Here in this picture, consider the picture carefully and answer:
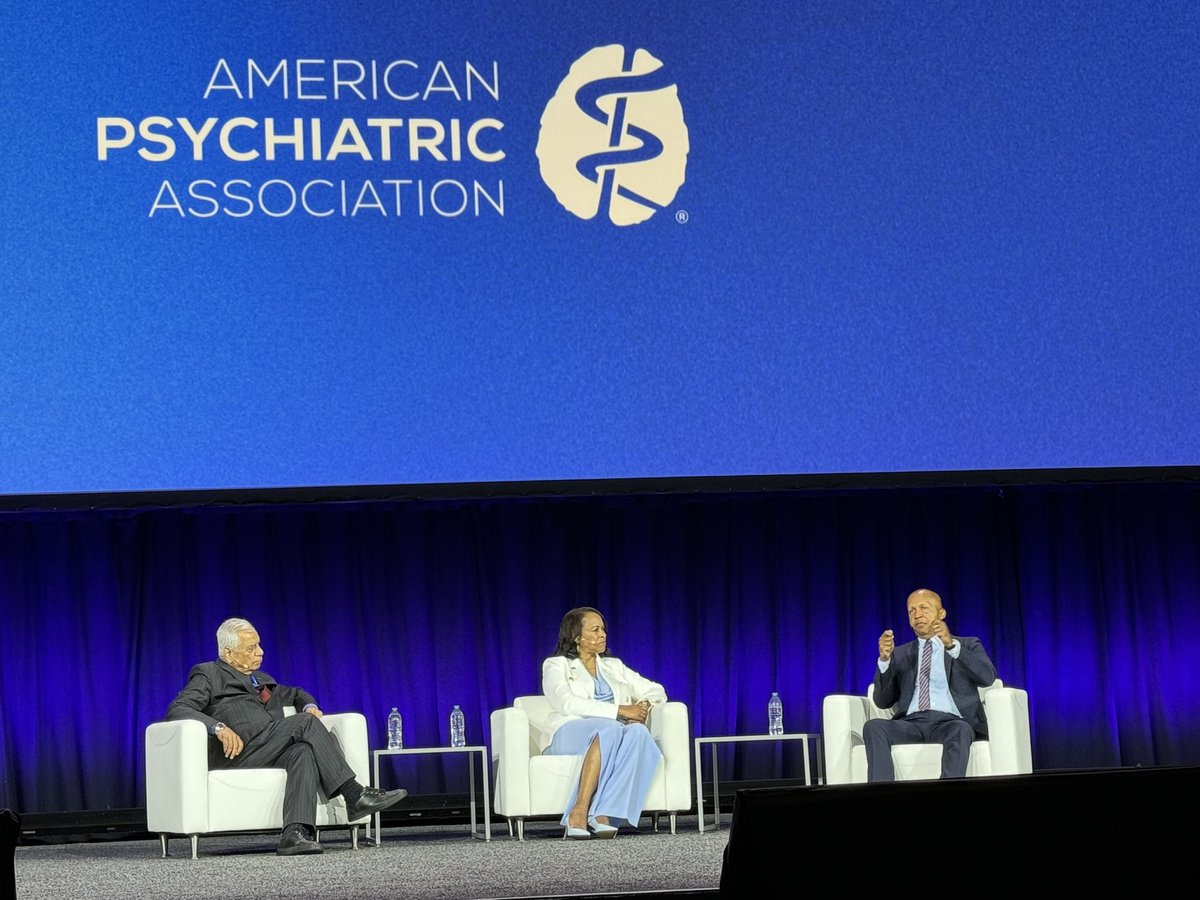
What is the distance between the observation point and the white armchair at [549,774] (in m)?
5.61

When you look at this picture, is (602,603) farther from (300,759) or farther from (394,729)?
(300,759)

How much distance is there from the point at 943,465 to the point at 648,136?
1540mm

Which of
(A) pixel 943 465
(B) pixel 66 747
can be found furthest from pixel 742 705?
(B) pixel 66 747

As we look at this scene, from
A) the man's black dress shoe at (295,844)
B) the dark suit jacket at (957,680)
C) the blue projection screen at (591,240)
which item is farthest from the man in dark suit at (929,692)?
the man's black dress shoe at (295,844)

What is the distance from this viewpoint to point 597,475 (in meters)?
5.51

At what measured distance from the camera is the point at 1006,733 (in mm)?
5742

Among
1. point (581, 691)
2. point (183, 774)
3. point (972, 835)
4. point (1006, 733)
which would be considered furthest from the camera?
point (581, 691)

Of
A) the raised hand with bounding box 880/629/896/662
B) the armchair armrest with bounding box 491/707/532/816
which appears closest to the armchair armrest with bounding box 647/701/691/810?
the armchair armrest with bounding box 491/707/532/816

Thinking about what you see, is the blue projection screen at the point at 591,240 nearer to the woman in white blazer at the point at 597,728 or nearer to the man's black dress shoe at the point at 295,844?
the woman in white blazer at the point at 597,728

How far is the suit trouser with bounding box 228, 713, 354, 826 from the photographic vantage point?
17.6ft

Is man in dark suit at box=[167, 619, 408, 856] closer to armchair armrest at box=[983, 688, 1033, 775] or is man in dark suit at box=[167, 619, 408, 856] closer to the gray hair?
the gray hair

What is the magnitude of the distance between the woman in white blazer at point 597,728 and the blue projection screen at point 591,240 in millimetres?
784

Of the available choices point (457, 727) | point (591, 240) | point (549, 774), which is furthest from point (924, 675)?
point (591, 240)

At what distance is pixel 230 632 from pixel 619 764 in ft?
4.87
